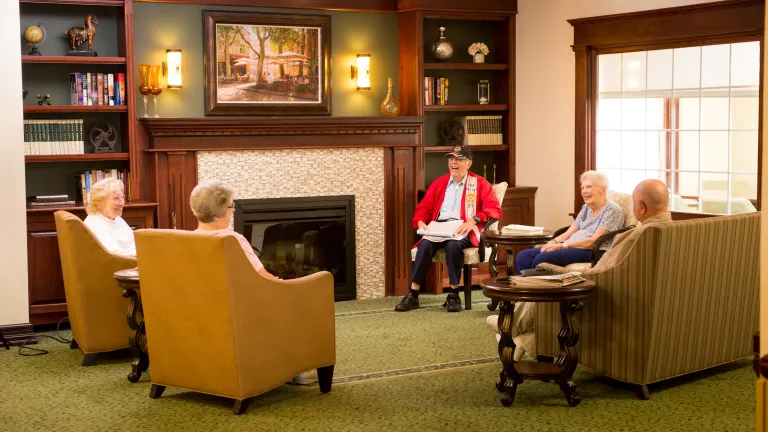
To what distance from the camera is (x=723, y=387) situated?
16.2 feet

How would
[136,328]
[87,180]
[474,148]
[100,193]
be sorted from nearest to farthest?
[136,328]
[100,193]
[87,180]
[474,148]

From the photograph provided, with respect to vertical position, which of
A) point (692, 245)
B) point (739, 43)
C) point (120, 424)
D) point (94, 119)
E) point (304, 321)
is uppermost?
point (739, 43)

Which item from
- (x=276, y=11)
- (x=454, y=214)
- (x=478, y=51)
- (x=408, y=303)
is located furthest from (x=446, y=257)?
(x=276, y=11)

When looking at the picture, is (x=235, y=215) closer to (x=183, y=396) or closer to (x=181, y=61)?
(x=181, y=61)

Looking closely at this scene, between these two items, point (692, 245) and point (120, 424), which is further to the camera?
point (692, 245)

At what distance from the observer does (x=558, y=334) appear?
470 cm

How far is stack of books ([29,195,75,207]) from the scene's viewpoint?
22.4 ft

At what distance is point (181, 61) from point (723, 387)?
15.1 feet

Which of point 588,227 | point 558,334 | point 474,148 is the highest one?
point 474,148

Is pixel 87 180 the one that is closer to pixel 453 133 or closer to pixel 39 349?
pixel 39 349

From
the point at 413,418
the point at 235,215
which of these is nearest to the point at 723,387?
the point at 413,418

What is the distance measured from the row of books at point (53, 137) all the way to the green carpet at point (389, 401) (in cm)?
167

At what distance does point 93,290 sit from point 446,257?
275 cm

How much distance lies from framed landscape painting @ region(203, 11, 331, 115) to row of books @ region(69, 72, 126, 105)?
0.70 meters
